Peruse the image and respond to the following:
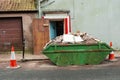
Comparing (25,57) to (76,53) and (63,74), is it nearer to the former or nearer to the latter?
(76,53)

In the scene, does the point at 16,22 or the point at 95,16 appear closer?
the point at 95,16

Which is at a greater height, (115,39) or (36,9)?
(36,9)

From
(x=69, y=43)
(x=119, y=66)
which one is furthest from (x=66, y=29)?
(x=119, y=66)

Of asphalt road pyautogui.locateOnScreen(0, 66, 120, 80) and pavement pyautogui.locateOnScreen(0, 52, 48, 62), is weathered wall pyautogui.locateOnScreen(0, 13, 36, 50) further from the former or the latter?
asphalt road pyautogui.locateOnScreen(0, 66, 120, 80)

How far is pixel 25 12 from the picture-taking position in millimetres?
22266

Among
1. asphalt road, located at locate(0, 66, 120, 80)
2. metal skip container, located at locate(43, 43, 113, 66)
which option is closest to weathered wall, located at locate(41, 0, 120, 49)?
metal skip container, located at locate(43, 43, 113, 66)

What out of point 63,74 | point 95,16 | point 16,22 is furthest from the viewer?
point 16,22

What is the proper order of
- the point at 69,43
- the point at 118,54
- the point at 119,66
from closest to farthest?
the point at 119,66, the point at 69,43, the point at 118,54

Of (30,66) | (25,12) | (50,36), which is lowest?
(30,66)

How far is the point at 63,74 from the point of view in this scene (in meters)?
13.9

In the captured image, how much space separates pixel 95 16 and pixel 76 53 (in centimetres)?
606

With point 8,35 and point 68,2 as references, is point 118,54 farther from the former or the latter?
point 8,35

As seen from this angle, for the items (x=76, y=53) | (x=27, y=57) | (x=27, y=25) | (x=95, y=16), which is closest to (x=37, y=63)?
(x=27, y=57)

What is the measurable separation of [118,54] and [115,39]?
2051 millimetres
